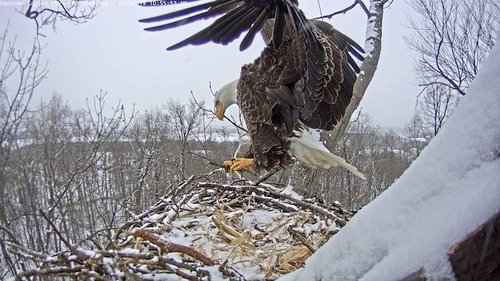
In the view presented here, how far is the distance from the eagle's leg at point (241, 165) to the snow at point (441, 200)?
87.7 inches

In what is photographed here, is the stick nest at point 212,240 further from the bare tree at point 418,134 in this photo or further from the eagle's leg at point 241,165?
the bare tree at point 418,134

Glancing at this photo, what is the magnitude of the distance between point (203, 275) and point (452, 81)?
746cm

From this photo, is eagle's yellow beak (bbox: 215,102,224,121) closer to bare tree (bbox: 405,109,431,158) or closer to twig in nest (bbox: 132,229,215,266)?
twig in nest (bbox: 132,229,215,266)

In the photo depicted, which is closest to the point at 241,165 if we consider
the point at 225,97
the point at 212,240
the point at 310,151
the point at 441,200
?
the point at 310,151

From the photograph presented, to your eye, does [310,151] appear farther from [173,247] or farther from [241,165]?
[173,247]

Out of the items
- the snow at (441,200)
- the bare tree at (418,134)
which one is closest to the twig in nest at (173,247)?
the snow at (441,200)

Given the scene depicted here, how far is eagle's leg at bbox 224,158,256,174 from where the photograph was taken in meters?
2.74

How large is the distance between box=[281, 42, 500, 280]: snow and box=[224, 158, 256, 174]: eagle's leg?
223 centimetres

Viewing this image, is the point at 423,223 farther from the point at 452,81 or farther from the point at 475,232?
the point at 452,81

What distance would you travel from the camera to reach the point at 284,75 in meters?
2.31

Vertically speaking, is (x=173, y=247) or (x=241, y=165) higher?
(x=241, y=165)

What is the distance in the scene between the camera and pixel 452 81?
23.4ft

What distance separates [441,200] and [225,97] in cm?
270

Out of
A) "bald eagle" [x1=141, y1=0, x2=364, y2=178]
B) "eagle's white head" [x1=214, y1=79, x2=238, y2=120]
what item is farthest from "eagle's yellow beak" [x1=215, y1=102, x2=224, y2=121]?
"bald eagle" [x1=141, y1=0, x2=364, y2=178]
